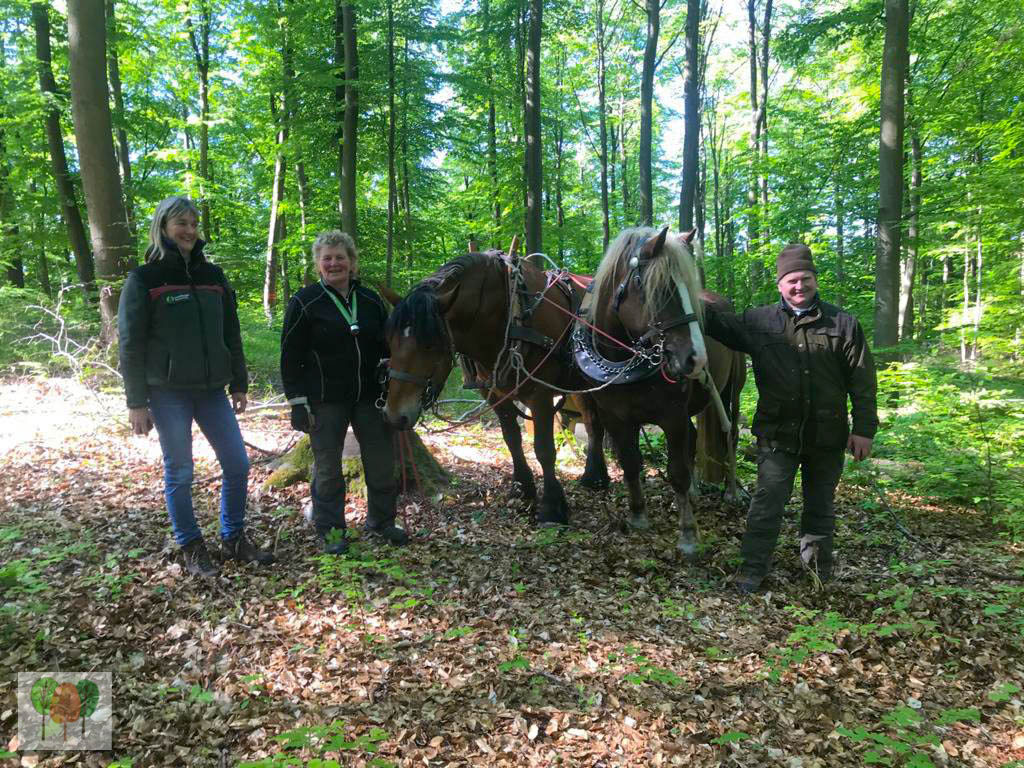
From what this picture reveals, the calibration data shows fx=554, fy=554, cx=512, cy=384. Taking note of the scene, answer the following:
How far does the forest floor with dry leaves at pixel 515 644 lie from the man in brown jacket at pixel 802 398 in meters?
0.39

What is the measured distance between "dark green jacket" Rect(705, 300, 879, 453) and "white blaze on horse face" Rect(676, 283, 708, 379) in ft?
1.35

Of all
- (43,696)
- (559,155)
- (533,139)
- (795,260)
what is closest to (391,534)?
(43,696)

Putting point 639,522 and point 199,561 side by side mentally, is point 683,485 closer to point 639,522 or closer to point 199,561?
point 639,522

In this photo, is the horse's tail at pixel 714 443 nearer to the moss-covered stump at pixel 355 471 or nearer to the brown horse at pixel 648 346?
the brown horse at pixel 648 346

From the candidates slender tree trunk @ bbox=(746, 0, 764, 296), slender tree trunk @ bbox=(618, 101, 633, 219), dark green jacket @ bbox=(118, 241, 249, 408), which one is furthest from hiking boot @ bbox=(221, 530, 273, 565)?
slender tree trunk @ bbox=(618, 101, 633, 219)

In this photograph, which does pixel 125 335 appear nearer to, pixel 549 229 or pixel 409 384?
pixel 409 384

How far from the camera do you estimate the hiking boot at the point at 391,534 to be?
397cm

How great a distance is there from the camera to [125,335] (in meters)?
3.11

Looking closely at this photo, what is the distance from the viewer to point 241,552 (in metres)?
3.60

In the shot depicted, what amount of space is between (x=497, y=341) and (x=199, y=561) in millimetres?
2361

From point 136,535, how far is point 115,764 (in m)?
2.45

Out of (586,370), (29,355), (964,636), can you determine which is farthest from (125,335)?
(29,355)

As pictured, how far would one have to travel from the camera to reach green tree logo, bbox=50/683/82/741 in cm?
205

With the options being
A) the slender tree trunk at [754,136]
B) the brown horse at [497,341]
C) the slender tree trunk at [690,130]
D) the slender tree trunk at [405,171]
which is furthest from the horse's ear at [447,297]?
the slender tree trunk at [754,136]
